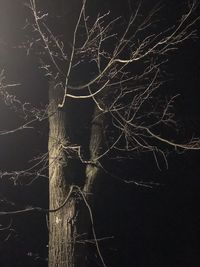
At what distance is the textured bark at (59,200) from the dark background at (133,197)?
1.18 m

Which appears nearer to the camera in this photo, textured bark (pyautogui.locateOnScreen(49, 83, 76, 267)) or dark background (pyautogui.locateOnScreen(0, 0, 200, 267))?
textured bark (pyautogui.locateOnScreen(49, 83, 76, 267))

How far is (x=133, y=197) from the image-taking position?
8.33 meters

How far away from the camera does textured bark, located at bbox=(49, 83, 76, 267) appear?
19.8 feet

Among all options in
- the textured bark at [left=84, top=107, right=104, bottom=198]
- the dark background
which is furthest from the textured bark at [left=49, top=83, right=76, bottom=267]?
the dark background

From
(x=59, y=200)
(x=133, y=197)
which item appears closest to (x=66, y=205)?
(x=59, y=200)

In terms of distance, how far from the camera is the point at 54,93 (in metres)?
6.41

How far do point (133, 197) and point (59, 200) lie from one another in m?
2.39

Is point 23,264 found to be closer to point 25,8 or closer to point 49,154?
point 49,154

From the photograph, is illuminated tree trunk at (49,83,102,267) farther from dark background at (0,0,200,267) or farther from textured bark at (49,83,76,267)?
dark background at (0,0,200,267)

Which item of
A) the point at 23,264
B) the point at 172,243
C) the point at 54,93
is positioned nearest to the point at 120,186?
the point at 172,243

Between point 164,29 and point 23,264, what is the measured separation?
3727 mm

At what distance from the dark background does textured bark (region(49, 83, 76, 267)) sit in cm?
118

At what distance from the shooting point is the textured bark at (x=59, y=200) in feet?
19.8

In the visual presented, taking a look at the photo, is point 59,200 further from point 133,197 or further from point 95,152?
point 133,197
